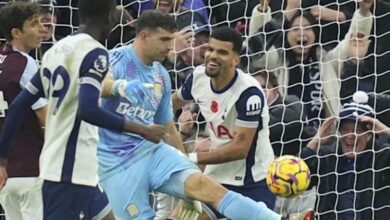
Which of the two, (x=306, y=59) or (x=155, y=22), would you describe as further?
(x=306, y=59)

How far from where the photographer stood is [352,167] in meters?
8.87

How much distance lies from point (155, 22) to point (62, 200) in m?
1.81

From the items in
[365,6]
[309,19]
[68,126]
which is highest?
[365,6]

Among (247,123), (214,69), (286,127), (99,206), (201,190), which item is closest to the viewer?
(99,206)

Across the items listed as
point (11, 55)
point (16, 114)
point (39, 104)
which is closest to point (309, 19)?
point (11, 55)

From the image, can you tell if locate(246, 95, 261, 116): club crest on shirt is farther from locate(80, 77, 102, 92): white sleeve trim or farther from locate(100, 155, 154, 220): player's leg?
locate(80, 77, 102, 92): white sleeve trim

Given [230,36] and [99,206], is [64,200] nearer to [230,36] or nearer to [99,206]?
[99,206]

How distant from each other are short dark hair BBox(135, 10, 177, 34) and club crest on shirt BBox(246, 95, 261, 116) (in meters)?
0.74

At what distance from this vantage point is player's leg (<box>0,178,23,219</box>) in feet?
23.1

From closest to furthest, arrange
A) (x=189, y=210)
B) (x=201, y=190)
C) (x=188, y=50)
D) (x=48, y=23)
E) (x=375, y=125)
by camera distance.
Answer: (x=201, y=190)
(x=189, y=210)
(x=375, y=125)
(x=48, y=23)
(x=188, y=50)

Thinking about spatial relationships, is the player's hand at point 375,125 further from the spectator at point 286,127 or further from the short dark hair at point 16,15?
the short dark hair at point 16,15

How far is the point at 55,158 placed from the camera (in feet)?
19.8

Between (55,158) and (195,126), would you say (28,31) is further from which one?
(195,126)

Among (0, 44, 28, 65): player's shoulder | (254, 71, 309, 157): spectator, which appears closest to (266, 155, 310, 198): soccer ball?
(254, 71, 309, 157): spectator
